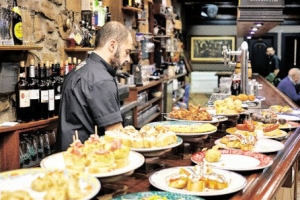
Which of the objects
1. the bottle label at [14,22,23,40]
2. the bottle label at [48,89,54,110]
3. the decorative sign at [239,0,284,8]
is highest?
the decorative sign at [239,0,284,8]

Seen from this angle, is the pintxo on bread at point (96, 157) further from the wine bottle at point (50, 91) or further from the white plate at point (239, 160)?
the wine bottle at point (50, 91)

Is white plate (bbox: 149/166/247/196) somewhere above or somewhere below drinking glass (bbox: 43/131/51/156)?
above

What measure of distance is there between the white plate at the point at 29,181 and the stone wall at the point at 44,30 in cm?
202

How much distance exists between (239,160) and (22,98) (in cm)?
199

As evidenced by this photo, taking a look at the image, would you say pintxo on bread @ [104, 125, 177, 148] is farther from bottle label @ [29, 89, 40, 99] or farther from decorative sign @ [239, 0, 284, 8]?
decorative sign @ [239, 0, 284, 8]

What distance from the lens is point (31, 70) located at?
3395 millimetres

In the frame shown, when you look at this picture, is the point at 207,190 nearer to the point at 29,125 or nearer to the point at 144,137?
the point at 144,137

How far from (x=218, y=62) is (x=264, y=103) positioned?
11.1 metres

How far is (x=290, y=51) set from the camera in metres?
15.3

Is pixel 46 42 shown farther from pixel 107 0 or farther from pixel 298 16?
pixel 298 16

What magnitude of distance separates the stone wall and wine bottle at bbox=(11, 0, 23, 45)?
19cm

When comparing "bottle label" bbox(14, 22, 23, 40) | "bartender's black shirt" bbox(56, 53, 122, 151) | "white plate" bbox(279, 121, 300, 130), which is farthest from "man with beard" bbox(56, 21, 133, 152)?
"white plate" bbox(279, 121, 300, 130)

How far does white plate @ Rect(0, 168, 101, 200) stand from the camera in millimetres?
1355

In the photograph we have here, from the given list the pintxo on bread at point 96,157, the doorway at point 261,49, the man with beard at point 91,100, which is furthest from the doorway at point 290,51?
the pintxo on bread at point 96,157
